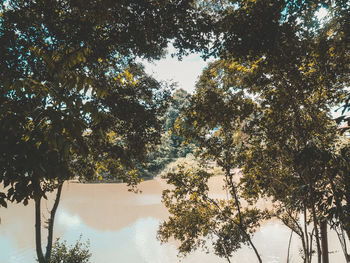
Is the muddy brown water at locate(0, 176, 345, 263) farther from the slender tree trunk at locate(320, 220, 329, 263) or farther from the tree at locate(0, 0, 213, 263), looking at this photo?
the tree at locate(0, 0, 213, 263)

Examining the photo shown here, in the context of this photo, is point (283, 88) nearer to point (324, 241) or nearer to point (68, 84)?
point (68, 84)

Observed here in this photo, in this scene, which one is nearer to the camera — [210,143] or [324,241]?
[210,143]

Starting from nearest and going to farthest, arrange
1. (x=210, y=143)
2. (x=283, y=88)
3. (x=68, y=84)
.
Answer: (x=68, y=84)
(x=283, y=88)
(x=210, y=143)

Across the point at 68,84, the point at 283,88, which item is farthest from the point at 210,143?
the point at 68,84

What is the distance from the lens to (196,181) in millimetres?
4926

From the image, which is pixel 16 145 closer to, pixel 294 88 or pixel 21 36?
pixel 21 36

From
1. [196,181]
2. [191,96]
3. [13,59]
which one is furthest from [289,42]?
[13,59]

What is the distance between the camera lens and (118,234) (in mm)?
12805

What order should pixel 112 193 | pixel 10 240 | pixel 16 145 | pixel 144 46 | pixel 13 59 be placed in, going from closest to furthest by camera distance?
pixel 16 145 < pixel 13 59 < pixel 144 46 < pixel 10 240 < pixel 112 193

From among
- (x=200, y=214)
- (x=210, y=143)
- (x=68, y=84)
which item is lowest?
(x=200, y=214)

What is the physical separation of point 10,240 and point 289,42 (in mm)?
15621

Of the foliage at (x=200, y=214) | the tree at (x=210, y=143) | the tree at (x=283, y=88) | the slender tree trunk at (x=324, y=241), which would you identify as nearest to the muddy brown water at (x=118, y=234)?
the slender tree trunk at (x=324, y=241)

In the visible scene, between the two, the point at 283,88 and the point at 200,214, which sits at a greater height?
the point at 283,88

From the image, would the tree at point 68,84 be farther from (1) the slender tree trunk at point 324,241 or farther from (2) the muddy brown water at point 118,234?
(2) the muddy brown water at point 118,234
